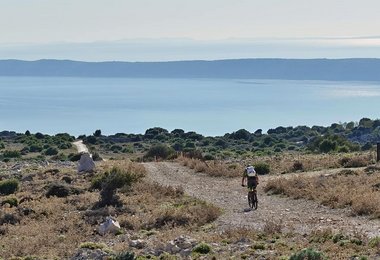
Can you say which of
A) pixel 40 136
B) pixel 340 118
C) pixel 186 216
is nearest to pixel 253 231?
pixel 186 216

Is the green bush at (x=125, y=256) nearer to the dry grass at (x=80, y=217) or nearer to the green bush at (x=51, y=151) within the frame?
the dry grass at (x=80, y=217)

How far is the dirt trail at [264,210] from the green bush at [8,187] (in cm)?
516

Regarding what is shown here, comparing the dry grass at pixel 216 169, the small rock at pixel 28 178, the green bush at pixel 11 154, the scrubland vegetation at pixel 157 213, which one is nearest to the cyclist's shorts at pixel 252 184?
the scrubland vegetation at pixel 157 213

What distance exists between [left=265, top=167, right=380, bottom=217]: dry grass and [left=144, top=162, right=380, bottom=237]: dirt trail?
1.04 ft

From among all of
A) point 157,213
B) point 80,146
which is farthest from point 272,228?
point 80,146

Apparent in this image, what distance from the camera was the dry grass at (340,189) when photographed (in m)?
18.2

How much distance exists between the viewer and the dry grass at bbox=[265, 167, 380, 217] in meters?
18.2

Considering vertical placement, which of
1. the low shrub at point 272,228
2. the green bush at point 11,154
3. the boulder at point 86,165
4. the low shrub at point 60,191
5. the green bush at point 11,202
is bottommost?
the low shrub at point 272,228

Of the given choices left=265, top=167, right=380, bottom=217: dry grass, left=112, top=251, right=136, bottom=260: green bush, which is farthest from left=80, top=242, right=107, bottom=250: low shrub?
left=265, top=167, right=380, bottom=217: dry grass

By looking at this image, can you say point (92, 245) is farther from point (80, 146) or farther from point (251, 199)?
point (80, 146)

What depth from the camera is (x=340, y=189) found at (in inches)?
838

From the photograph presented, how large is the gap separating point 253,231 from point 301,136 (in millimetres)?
60988

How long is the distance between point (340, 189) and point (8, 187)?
12613mm

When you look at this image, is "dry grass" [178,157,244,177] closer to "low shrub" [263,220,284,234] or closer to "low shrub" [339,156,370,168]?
"low shrub" [339,156,370,168]
